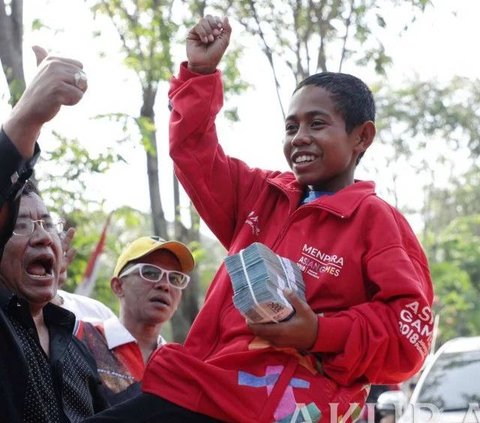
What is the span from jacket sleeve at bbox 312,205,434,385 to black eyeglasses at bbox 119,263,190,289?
8.09 feet

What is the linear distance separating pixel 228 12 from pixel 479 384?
5.49m

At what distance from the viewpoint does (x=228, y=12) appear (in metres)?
13.0

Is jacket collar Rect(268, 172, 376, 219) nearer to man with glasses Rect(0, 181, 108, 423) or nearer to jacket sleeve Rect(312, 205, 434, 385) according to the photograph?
jacket sleeve Rect(312, 205, 434, 385)

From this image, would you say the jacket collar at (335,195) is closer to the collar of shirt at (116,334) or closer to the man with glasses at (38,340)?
the man with glasses at (38,340)

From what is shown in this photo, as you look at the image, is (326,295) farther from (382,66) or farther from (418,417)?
(382,66)

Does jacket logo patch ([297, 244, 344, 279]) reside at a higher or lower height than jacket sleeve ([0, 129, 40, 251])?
lower

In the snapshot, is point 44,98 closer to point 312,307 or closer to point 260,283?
point 260,283

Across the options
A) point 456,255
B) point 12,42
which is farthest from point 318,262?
point 456,255

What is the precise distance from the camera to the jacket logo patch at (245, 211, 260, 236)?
390 cm

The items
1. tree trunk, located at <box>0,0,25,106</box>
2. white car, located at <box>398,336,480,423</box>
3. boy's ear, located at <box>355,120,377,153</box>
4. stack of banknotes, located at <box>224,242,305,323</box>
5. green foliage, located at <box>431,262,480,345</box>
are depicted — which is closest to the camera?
stack of banknotes, located at <box>224,242,305,323</box>

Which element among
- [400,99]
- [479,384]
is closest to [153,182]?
[479,384]

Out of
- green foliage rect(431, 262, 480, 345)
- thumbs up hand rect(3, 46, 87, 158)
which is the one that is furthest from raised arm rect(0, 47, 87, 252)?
green foliage rect(431, 262, 480, 345)

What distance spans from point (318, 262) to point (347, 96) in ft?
2.07

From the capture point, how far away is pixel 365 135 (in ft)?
13.3
